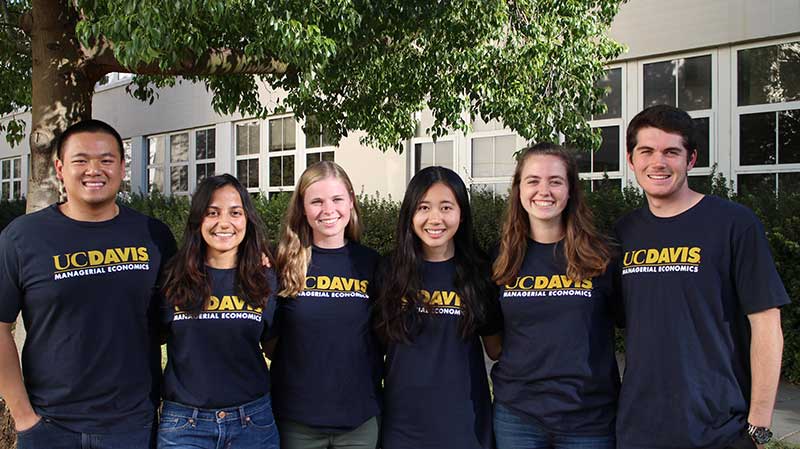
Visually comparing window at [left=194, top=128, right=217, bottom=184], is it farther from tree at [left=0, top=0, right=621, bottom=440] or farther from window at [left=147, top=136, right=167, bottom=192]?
tree at [left=0, top=0, right=621, bottom=440]

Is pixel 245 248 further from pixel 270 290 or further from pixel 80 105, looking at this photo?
pixel 80 105

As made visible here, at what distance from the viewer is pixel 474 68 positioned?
5.83 metres

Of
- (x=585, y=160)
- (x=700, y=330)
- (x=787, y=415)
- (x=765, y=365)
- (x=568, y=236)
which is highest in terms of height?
(x=585, y=160)

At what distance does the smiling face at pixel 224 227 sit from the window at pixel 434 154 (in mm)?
9402

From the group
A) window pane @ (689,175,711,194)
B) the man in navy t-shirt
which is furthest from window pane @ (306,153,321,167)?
the man in navy t-shirt

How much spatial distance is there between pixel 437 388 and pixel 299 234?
2.88 feet

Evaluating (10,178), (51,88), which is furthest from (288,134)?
(10,178)

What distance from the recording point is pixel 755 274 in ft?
8.16

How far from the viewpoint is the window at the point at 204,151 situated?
17.0m

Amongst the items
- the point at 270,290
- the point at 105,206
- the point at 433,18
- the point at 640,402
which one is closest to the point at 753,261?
the point at 640,402

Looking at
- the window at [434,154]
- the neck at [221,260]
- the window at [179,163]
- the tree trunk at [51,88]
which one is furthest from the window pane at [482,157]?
the neck at [221,260]

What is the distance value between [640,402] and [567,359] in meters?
0.29

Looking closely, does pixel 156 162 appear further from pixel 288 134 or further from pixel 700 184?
pixel 700 184

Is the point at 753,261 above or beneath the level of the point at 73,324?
above
